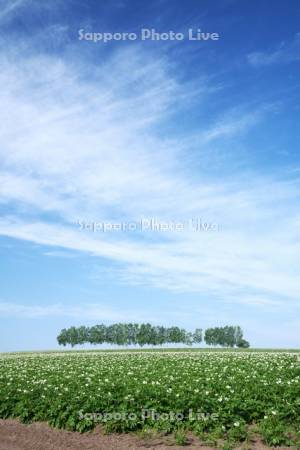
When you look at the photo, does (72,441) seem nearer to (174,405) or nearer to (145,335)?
(174,405)

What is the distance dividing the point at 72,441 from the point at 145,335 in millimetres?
97730

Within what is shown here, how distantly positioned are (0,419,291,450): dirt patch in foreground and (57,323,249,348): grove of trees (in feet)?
315

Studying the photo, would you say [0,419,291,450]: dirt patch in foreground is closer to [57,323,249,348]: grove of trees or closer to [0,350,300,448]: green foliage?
[0,350,300,448]: green foliage

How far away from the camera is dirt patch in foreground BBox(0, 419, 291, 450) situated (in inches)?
→ 512

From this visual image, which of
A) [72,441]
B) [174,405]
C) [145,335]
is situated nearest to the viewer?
[72,441]

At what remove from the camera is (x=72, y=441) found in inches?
544

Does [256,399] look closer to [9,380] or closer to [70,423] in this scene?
[70,423]

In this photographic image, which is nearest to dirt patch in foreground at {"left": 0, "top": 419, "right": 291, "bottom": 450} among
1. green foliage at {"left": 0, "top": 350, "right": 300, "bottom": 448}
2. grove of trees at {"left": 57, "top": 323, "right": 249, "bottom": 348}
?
green foliage at {"left": 0, "top": 350, "right": 300, "bottom": 448}

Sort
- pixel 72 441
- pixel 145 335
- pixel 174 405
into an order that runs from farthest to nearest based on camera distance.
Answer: pixel 145 335 < pixel 174 405 < pixel 72 441

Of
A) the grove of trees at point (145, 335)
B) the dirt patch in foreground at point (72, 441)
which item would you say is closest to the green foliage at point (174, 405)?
the dirt patch in foreground at point (72, 441)

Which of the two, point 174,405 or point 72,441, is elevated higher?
point 174,405

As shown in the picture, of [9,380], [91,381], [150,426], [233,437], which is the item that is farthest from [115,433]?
[9,380]

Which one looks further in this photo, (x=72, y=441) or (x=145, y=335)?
(x=145, y=335)

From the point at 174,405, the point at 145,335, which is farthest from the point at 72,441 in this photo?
the point at 145,335
